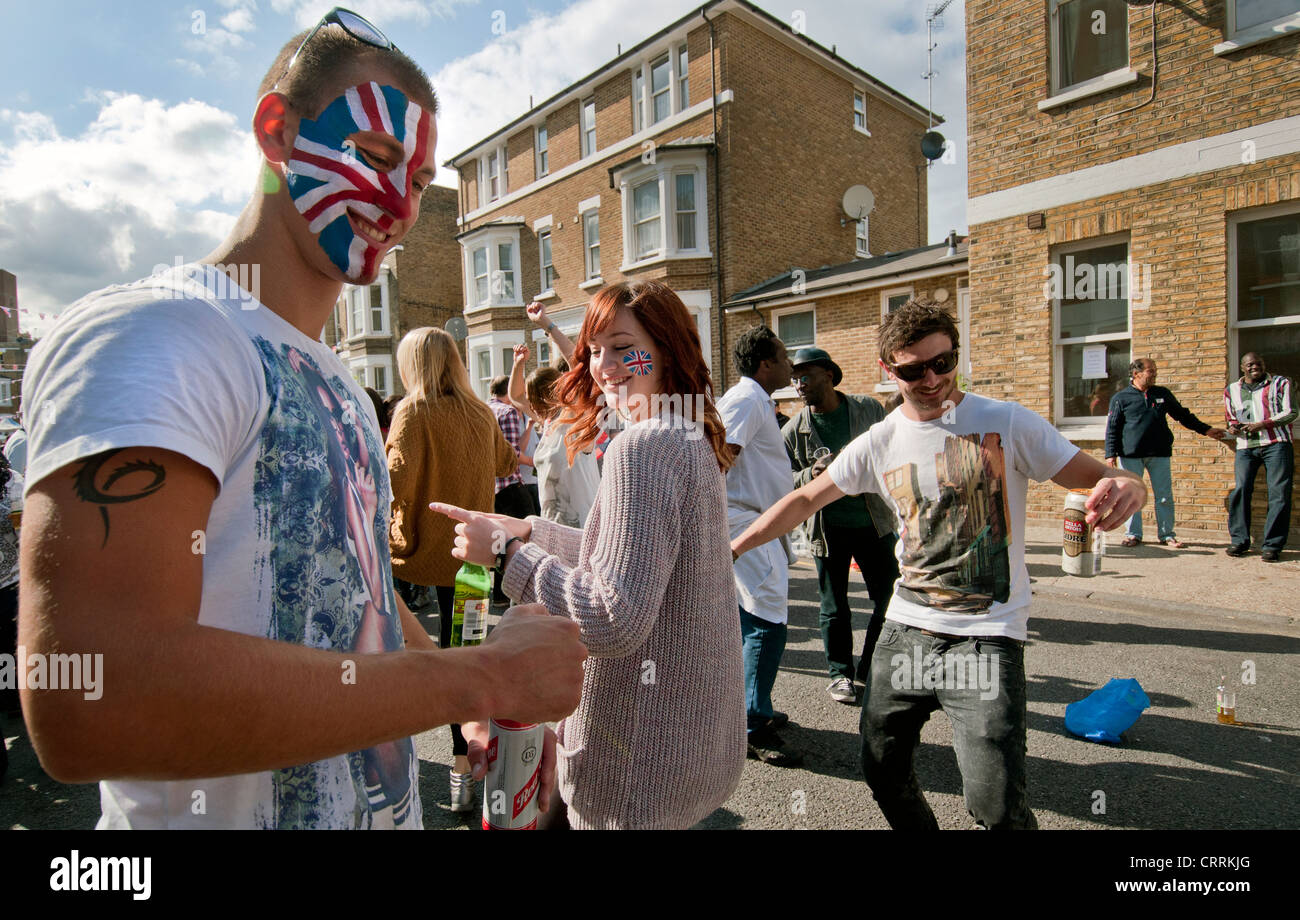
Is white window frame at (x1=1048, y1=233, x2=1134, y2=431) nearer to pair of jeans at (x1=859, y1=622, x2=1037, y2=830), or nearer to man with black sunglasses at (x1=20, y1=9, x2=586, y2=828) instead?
pair of jeans at (x1=859, y1=622, x2=1037, y2=830)

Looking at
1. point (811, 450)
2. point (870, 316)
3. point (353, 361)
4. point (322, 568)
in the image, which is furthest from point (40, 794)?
point (353, 361)

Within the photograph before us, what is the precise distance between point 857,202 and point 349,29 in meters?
19.9

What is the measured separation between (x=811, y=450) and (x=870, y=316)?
33.5 ft

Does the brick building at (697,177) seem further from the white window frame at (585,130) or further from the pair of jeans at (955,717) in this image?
the pair of jeans at (955,717)

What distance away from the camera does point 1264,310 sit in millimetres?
8453

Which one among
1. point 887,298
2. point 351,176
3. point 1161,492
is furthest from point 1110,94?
point 351,176

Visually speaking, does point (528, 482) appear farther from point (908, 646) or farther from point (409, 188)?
point (409, 188)

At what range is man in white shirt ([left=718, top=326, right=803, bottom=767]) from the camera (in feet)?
13.1

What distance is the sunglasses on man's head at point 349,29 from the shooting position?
123cm

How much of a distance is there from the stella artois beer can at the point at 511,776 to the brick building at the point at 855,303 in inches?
457

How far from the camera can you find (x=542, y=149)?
72.9ft

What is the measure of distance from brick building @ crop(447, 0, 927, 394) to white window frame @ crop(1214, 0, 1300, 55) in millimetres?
10205

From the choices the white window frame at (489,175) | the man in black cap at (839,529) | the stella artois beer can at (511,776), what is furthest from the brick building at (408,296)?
the stella artois beer can at (511,776)

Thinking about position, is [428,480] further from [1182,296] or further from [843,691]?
[1182,296]
